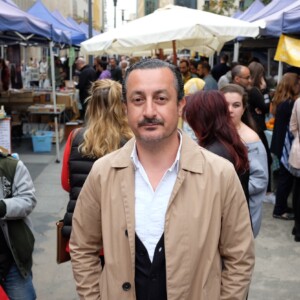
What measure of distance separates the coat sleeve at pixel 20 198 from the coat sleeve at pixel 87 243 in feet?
2.18

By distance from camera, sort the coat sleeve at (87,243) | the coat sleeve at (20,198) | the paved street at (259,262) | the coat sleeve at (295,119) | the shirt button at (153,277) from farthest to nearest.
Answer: the coat sleeve at (295,119), the paved street at (259,262), the coat sleeve at (20,198), the coat sleeve at (87,243), the shirt button at (153,277)

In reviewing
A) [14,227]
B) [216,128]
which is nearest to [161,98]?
[216,128]

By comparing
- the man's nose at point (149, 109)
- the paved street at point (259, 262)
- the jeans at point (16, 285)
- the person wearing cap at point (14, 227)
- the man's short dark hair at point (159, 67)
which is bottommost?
the paved street at point (259, 262)

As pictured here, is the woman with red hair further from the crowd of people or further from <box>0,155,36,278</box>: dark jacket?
<box>0,155,36,278</box>: dark jacket

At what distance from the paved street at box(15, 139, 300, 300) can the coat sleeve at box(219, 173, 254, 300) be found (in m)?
2.29

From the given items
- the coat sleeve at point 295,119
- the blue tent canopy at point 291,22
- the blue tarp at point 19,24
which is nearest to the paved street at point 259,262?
the coat sleeve at point 295,119

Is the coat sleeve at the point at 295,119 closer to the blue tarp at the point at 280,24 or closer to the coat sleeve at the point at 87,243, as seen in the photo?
the blue tarp at the point at 280,24

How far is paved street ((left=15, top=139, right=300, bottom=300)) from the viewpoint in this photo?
4.18 meters

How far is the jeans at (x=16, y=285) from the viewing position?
272cm

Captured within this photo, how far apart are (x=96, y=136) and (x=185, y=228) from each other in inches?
54.7

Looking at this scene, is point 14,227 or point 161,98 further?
point 14,227

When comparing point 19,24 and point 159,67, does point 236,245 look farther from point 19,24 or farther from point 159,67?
point 19,24

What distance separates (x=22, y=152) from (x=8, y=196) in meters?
7.89

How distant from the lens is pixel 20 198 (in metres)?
2.66
